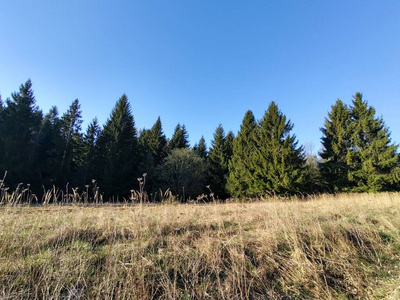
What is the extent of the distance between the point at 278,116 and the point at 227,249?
20.3 metres

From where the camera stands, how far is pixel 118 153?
2373 centimetres

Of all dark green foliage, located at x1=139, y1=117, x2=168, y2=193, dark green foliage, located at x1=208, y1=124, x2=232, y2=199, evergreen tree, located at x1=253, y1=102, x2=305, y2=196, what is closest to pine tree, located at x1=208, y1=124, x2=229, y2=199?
dark green foliage, located at x1=208, y1=124, x2=232, y2=199

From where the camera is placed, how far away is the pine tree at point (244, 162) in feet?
72.8

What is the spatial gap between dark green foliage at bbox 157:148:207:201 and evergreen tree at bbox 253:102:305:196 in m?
8.03

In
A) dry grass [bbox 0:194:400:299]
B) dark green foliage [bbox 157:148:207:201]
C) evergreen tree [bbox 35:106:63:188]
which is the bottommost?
dry grass [bbox 0:194:400:299]

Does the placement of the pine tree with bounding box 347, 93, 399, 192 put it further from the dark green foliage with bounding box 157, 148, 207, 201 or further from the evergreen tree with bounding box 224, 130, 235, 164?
the dark green foliage with bounding box 157, 148, 207, 201

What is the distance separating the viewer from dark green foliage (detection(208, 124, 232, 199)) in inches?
1083

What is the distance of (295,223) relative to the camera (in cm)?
371

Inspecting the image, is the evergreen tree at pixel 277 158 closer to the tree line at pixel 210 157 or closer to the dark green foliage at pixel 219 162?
the tree line at pixel 210 157

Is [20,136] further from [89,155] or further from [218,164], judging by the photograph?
[218,164]

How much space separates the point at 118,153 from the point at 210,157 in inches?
525

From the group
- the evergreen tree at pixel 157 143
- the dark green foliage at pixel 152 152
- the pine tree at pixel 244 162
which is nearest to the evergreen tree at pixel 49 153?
the dark green foliage at pixel 152 152

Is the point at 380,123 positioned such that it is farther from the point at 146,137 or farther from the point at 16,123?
the point at 16,123

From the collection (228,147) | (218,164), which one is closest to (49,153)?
(218,164)
